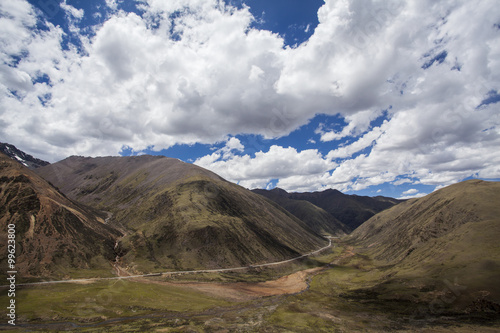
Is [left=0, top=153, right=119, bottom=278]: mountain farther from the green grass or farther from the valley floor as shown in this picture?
the valley floor

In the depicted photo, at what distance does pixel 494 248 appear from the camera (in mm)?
110688

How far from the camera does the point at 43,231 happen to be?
131125mm

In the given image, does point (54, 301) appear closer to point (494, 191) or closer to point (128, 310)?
point (128, 310)

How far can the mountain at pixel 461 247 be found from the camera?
9481 cm

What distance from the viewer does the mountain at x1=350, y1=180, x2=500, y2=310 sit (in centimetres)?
9481

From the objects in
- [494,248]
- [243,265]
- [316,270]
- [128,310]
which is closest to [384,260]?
[316,270]

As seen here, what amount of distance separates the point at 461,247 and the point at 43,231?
673 feet

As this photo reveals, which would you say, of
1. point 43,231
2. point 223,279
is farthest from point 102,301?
point 43,231

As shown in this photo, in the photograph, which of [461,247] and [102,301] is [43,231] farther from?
[461,247]

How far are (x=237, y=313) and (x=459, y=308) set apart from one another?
73541mm

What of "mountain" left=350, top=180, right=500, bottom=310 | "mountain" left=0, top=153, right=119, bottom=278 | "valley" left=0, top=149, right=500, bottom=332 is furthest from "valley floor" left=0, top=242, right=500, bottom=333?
"mountain" left=0, top=153, right=119, bottom=278

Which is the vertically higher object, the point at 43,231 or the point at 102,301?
the point at 43,231

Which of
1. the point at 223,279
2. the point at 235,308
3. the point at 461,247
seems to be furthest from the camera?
the point at 223,279

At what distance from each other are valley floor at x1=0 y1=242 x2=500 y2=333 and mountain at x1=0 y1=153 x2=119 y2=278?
23610 mm
